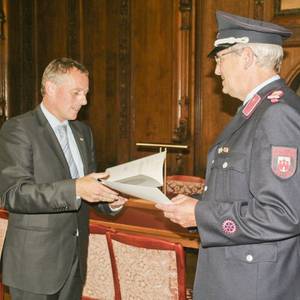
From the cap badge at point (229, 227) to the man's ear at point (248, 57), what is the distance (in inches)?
22.0

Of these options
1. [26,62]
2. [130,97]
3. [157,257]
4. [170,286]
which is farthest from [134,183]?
[26,62]

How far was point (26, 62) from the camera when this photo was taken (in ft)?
21.7

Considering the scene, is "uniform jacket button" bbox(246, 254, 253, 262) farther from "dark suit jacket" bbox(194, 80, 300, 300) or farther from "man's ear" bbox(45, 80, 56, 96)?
"man's ear" bbox(45, 80, 56, 96)

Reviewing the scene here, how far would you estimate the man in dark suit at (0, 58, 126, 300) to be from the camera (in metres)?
2.15

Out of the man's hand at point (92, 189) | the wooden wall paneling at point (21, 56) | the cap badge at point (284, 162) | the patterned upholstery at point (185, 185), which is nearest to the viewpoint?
the cap badge at point (284, 162)

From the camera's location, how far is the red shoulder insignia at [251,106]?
1.79 meters

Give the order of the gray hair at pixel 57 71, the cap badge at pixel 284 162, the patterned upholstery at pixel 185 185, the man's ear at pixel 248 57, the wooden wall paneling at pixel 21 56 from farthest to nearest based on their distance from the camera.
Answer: the wooden wall paneling at pixel 21 56 < the patterned upholstery at pixel 185 185 < the gray hair at pixel 57 71 < the man's ear at pixel 248 57 < the cap badge at pixel 284 162

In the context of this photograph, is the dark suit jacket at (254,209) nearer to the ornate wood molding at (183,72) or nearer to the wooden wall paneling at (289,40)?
the wooden wall paneling at (289,40)

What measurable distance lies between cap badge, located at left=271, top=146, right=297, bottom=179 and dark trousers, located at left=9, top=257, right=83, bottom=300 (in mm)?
1154

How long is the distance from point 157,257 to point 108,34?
428cm

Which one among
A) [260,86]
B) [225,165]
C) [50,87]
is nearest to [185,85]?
[50,87]

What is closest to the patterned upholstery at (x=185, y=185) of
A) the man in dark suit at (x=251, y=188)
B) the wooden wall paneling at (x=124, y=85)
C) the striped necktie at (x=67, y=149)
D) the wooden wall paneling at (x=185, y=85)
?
the wooden wall paneling at (x=185, y=85)

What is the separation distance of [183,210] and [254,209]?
0.94 feet

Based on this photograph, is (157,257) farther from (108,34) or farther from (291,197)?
(108,34)
